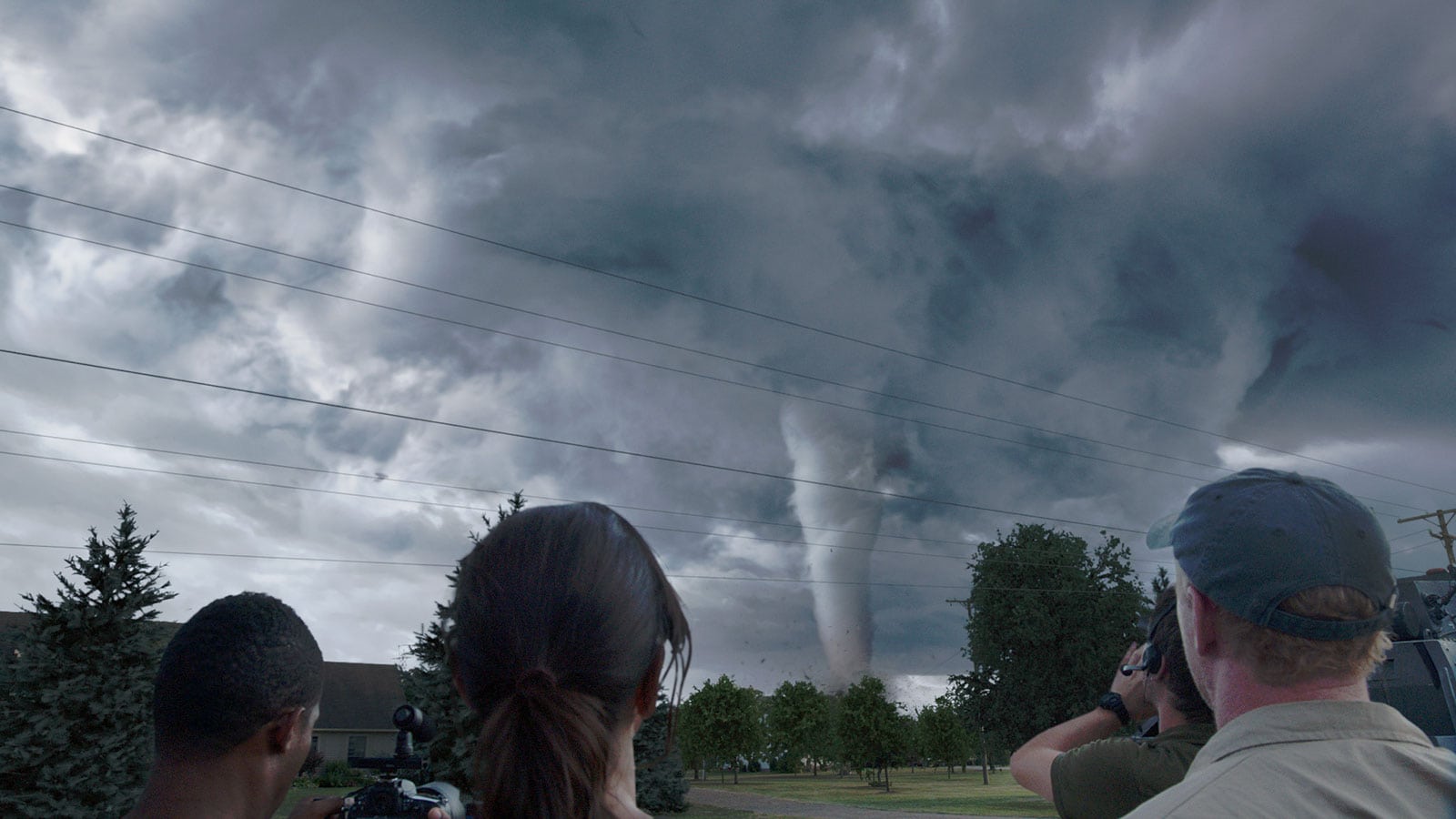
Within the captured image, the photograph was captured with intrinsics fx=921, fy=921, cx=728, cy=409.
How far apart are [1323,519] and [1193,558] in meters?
0.26

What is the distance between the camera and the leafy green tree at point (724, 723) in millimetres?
75000

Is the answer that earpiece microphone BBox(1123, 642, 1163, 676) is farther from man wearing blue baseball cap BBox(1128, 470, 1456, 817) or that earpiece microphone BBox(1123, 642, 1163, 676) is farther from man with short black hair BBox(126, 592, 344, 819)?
man with short black hair BBox(126, 592, 344, 819)

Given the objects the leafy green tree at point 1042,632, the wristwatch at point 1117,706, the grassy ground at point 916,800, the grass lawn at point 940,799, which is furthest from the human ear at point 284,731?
the leafy green tree at point 1042,632

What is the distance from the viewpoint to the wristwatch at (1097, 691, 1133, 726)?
139 inches

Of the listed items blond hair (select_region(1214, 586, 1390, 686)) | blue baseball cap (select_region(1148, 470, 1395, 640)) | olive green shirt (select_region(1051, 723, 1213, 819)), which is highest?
blue baseball cap (select_region(1148, 470, 1395, 640))

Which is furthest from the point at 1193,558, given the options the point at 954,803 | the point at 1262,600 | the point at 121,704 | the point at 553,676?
the point at 954,803

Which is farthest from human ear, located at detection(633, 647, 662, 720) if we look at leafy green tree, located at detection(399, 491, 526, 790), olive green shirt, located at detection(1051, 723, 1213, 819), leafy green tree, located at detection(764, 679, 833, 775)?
leafy green tree, located at detection(764, 679, 833, 775)

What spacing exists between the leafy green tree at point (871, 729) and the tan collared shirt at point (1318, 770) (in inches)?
2999

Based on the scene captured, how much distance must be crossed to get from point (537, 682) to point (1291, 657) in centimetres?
149

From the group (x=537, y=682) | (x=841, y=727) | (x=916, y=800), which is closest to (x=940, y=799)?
(x=916, y=800)

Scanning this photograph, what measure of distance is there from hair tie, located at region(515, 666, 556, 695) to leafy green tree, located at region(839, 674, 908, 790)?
76.5m

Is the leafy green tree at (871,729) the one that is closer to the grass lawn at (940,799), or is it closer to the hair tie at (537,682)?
the grass lawn at (940,799)

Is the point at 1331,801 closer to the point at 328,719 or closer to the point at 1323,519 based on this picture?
the point at 1323,519

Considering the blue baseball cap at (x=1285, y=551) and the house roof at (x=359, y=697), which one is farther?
the house roof at (x=359, y=697)
